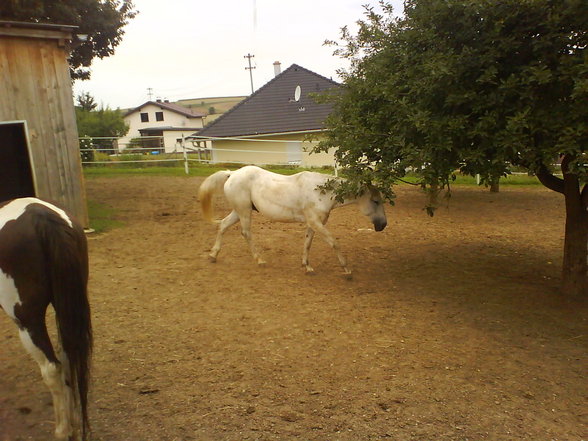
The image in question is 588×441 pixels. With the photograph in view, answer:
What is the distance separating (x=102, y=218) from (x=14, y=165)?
1.79 m

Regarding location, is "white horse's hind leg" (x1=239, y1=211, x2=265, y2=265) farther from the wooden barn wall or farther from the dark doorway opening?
the dark doorway opening

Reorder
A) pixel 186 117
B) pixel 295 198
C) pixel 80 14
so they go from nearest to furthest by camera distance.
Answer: pixel 295 198
pixel 80 14
pixel 186 117

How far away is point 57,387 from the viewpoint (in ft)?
8.95

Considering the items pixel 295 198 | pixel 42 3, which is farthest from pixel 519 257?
pixel 42 3

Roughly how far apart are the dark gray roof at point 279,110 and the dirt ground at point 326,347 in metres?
16.6

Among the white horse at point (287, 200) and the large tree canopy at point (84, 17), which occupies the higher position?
the large tree canopy at point (84, 17)

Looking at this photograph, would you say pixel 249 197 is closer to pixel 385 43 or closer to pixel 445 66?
pixel 385 43

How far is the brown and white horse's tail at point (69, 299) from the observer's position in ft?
8.64

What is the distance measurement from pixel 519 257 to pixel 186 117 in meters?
55.4

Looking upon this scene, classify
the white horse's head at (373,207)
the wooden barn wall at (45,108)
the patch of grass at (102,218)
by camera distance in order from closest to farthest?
the white horse's head at (373,207), the wooden barn wall at (45,108), the patch of grass at (102,218)

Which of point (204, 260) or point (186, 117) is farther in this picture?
point (186, 117)

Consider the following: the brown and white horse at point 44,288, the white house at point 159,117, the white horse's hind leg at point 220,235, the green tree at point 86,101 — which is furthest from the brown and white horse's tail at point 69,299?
the white house at point 159,117

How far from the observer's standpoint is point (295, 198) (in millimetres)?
6012

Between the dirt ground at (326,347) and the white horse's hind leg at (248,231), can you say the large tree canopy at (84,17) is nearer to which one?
the dirt ground at (326,347)
